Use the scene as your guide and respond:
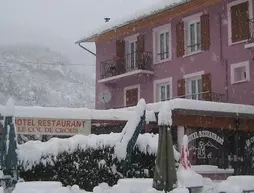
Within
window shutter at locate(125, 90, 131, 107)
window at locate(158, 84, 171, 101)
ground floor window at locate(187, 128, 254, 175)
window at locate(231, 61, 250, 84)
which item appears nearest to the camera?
ground floor window at locate(187, 128, 254, 175)

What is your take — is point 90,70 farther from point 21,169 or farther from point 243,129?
point 21,169

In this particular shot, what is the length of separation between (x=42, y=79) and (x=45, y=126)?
82.8m

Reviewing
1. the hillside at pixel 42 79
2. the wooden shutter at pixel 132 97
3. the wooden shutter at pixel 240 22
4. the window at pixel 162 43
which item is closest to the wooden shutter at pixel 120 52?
the wooden shutter at pixel 132 97

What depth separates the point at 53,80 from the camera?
102312 mm

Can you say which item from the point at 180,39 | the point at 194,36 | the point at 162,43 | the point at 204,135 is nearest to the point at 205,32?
the point at 194,36

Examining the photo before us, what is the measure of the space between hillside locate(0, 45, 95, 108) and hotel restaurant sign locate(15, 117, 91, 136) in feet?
197

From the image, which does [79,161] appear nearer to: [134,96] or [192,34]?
[192,34]

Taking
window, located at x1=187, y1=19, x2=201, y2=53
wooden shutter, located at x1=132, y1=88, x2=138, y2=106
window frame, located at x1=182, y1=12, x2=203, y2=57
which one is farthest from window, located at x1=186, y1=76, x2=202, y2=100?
wooden shutter, located at x1=132, y1=88, x2=138, y2=106

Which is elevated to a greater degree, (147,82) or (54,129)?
(147,82)

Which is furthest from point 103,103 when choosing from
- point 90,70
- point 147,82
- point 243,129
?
point 90,70

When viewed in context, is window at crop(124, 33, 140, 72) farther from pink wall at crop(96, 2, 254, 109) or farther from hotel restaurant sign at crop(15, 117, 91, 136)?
hotel restaurant sign at crop(15, 117, 91, 136)

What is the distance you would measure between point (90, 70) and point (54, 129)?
342 ft

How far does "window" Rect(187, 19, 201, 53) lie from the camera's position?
2327 cm

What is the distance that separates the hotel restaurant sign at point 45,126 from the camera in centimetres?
1669
